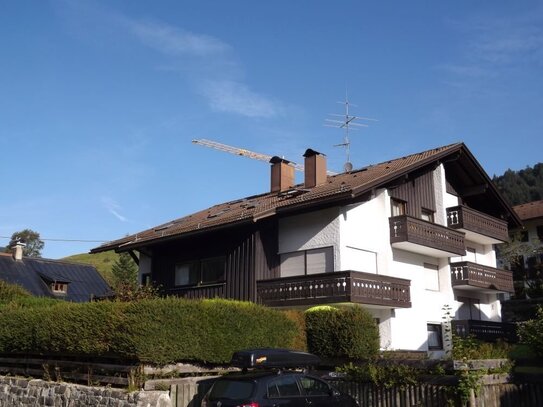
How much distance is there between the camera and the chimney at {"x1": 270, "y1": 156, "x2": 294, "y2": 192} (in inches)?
1143

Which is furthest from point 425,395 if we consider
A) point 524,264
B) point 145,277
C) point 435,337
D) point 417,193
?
point 524,264

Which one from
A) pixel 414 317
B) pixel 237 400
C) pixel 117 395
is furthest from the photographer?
pixel 414 317

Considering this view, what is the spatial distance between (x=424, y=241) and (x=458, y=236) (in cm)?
333

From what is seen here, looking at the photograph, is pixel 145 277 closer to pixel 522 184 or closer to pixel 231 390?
pixel 231 390

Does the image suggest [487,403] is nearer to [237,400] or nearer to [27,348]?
[237,400]

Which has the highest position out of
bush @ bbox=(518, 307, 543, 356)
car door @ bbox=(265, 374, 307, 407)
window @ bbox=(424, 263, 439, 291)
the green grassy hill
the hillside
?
the hillside

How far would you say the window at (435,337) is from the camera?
25.8 m

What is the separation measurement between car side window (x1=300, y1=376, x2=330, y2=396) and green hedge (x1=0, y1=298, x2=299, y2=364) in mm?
3422

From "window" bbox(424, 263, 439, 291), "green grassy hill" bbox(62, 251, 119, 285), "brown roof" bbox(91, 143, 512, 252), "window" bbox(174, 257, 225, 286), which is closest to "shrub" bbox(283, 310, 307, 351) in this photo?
"brown roof" bbox(91, 143, 512, 252)

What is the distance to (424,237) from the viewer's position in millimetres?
24969

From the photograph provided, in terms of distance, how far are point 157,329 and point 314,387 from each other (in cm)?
393

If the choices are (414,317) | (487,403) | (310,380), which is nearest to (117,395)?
(310,380)

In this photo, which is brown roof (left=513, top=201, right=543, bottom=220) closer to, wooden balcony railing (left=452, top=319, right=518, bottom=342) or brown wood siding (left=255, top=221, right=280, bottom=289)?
wooden balcony railing (left=452, top=319, right=518, bottom=342)

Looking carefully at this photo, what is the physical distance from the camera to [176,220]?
31.8 meters
